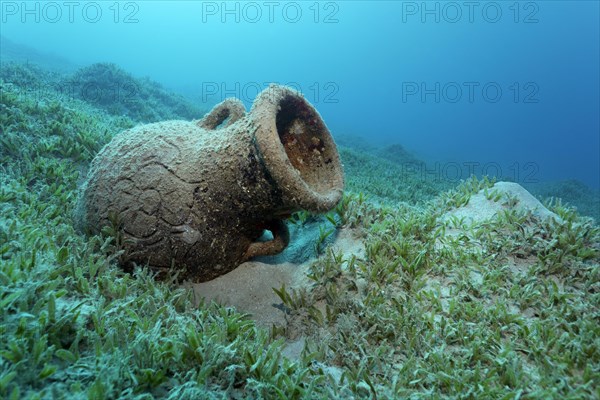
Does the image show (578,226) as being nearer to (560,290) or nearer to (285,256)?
(560,290)

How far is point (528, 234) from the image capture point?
10.3 ft

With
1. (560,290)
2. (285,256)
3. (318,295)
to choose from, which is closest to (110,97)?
(285,256)

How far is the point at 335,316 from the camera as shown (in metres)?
2.71

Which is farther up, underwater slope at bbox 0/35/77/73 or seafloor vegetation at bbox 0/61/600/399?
underwater slope at bbox 0/35/77/73

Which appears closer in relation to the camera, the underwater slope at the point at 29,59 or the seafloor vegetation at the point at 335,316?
the seafloor vegetation at the point at 335,316

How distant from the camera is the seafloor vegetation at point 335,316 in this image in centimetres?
148

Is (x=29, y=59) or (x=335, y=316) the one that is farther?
(x=29, y=59)

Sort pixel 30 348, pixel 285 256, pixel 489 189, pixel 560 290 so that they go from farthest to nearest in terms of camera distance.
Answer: pixel 489 189 → pixel 285 256 → pixel 560 290 → pixel 30 348

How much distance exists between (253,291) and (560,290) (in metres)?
2.64

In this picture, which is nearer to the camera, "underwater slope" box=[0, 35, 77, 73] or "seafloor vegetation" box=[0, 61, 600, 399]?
"seafloor vegetation" box=[0, 61, 600, 399]

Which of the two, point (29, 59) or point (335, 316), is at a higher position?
point (29, 59)

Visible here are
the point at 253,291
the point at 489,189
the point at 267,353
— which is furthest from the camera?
the point at 489,189

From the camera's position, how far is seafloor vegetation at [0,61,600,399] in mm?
1481

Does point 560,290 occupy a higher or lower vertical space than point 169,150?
lower
